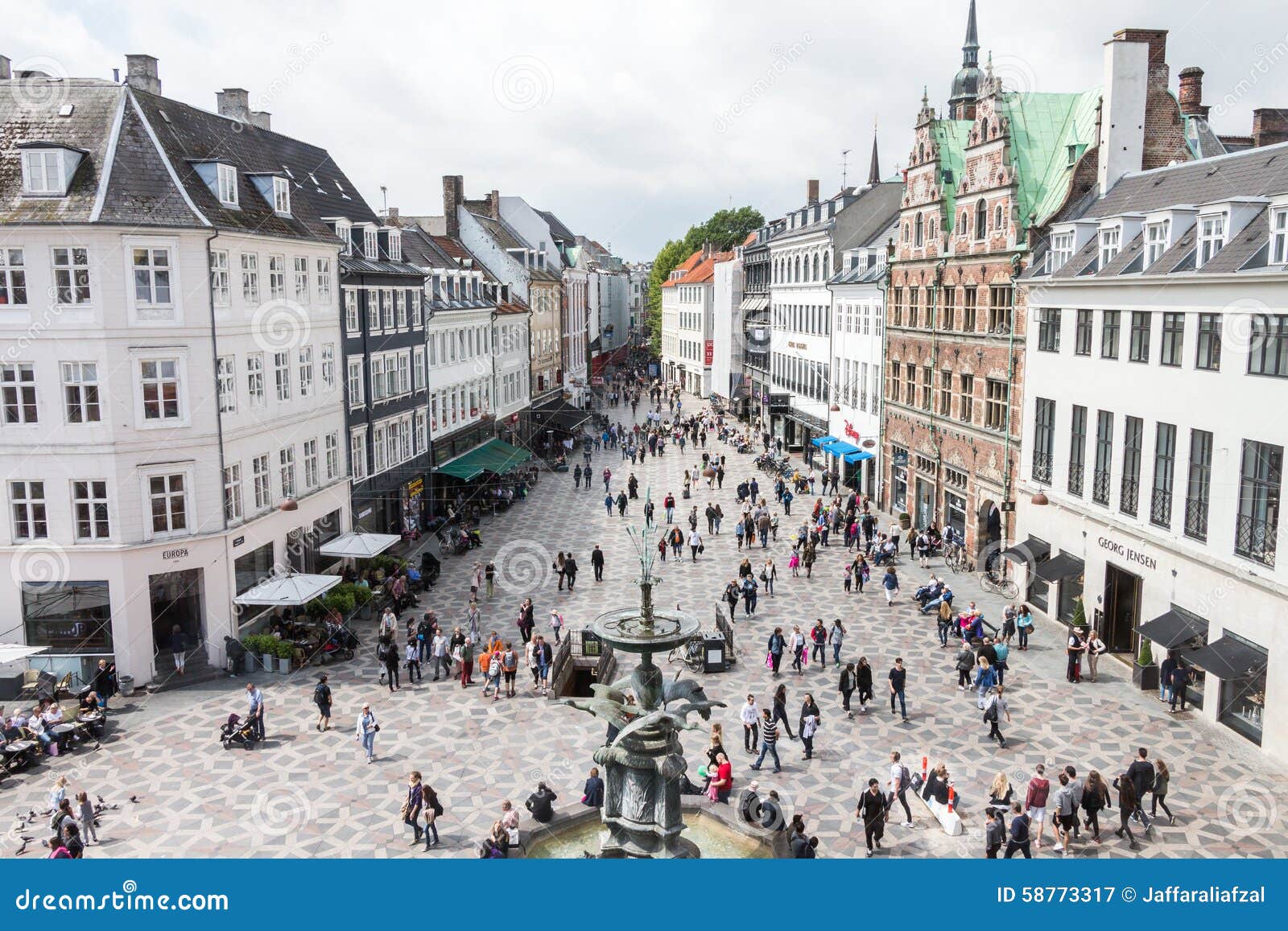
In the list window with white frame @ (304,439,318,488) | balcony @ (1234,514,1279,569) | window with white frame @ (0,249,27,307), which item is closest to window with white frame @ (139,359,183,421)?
window with white frame @ (0,249,27,307)

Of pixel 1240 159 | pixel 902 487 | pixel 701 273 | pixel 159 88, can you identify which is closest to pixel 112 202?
pixel 159 88

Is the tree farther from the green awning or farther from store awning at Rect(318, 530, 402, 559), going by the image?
store awning at Rect(318, 530, 402, 559)

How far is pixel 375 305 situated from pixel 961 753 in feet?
86.7

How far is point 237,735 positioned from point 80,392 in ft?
31.5

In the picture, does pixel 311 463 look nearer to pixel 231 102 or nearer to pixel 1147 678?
pixel 231 102

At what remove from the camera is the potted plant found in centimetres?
2361

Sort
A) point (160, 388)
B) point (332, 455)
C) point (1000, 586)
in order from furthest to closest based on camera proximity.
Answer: point (332, 455) < point (1000, 586) < point (160, 388)

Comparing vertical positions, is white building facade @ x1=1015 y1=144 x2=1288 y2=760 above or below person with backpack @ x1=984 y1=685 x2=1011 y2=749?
above

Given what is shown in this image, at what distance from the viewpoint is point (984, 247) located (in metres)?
34.5

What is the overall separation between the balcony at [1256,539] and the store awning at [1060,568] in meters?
6.76

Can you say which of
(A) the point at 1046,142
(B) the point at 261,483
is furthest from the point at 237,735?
(A) the point at 1046,142

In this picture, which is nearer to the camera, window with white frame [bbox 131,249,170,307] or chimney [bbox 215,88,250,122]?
window with white frame [bbox 131,249,170,307]

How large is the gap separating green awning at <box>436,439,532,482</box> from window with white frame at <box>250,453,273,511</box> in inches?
549

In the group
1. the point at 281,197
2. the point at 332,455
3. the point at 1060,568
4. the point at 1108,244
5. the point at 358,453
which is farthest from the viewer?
the point at 358,453
